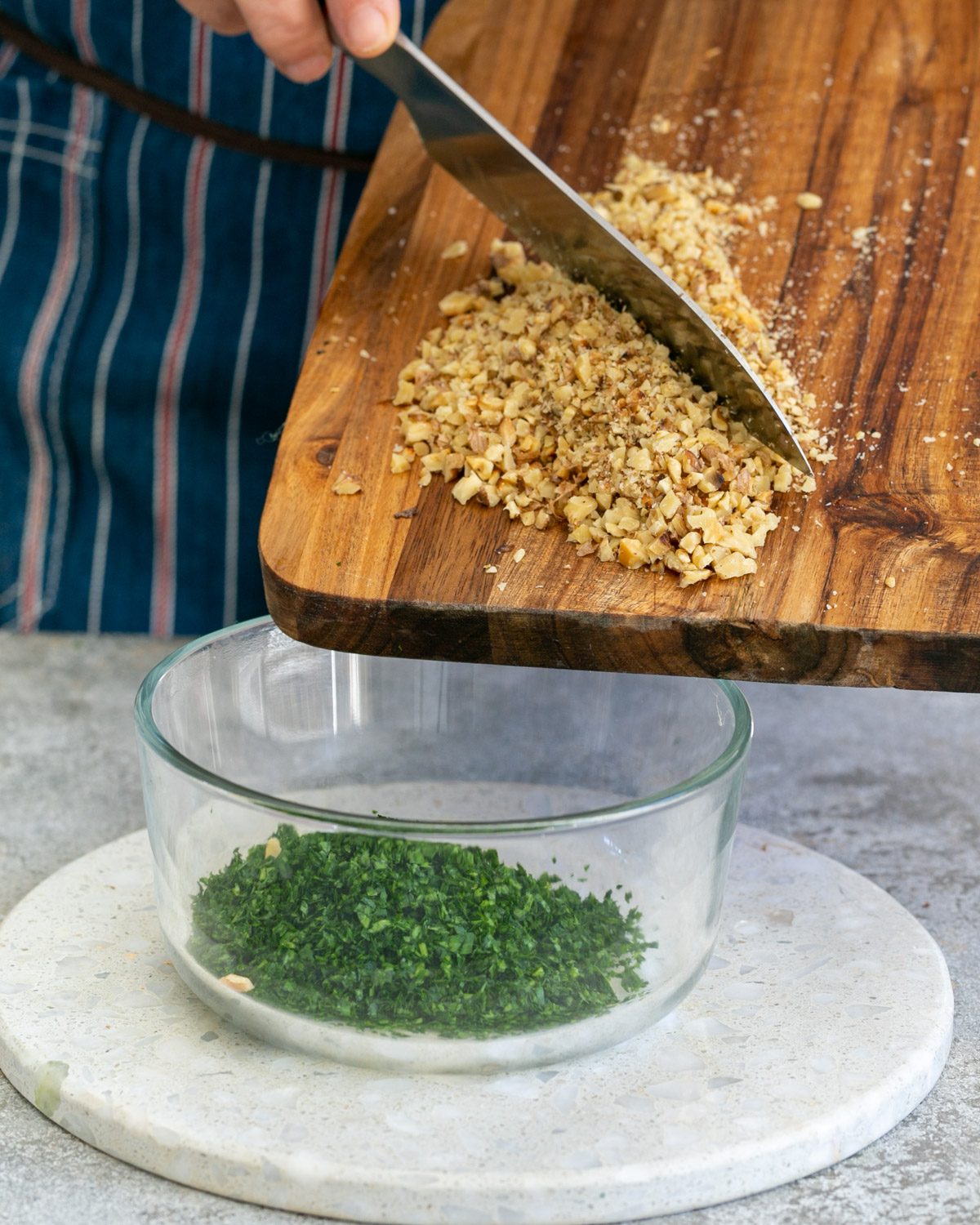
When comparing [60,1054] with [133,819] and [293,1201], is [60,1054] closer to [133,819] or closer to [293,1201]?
[293,1201]

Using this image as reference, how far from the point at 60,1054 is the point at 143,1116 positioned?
0.07 metres

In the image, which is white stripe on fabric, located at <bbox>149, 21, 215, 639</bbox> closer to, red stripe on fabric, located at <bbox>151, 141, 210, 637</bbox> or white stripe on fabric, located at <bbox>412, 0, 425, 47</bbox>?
red stripe on fabric, located at <bbox>151, 141, 210, 637</bbox>

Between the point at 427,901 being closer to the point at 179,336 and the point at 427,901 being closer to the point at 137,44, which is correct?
the point at 179,336

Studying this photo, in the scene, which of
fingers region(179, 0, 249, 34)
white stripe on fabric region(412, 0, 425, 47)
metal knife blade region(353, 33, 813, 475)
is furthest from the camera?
white stripe on fabric region(412, 0, 425, 47)

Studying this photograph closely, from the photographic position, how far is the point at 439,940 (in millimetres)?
718

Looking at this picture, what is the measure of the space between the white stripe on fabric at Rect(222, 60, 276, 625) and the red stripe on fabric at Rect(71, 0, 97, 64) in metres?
0.17

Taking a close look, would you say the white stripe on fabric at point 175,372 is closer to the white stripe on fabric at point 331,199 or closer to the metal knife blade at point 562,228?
the white stripe on fabric at point 331,199

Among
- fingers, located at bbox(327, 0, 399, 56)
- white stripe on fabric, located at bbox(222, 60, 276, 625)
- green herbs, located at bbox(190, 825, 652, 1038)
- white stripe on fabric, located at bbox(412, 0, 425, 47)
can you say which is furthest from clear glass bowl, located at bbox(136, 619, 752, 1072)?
white stripe on fabric, located at bbox(412, 0, 425, 47)

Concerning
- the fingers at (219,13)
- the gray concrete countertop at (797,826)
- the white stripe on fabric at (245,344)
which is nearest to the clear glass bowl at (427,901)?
the gray concrete countertop at (797,826)

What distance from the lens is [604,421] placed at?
81 centimetres

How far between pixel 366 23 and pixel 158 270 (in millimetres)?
602

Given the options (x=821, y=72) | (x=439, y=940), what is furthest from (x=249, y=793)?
(x=821, y=72)

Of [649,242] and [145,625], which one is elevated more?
[649,242]

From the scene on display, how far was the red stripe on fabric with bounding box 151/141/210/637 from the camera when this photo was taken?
4.48 ft
